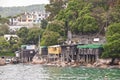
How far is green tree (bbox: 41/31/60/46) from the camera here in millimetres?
94625

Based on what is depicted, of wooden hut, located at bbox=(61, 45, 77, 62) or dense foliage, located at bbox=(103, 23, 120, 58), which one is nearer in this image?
dense foliage, located at bbox=(103, 23, 120, 58)

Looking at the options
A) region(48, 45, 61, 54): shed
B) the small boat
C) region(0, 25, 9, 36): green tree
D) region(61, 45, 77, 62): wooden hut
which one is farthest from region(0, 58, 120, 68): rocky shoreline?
region(0, 25, 9, 36): green tree

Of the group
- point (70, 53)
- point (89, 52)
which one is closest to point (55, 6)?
point (70, 53)

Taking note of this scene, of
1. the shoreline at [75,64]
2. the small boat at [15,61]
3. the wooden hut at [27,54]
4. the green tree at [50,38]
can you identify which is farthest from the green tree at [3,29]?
the shoreline at [75,64]

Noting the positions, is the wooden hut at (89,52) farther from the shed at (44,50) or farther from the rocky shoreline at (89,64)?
the shed at (44,50)

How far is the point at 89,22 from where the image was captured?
303ft

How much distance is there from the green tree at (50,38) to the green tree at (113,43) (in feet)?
42.2

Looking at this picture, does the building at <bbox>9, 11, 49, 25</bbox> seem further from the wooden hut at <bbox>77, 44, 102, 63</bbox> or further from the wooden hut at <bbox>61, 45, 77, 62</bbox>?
the wooden hut at <bbox>77, 44, 102, 63</bbox>

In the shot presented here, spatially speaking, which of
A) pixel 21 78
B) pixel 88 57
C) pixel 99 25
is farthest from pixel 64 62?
pixel 21 78

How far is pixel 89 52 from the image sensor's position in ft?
281

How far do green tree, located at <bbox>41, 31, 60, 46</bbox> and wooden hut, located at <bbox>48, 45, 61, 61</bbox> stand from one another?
183cm

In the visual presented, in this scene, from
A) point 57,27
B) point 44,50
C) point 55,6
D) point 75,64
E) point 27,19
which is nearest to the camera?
point 75,64

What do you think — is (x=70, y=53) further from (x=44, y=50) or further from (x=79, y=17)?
(x=79, y=17)

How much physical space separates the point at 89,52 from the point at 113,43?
646 centimetres
